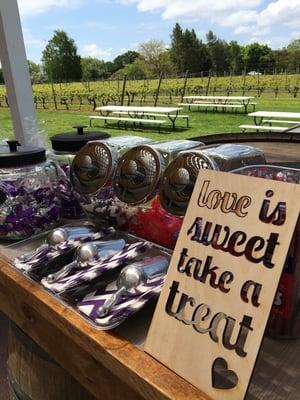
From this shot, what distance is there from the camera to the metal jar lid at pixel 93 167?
71 cm

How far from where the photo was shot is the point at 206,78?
9.00m

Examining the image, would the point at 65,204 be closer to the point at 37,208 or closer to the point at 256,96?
the point at 37,208

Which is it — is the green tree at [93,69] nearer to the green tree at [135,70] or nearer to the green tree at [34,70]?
the green tree at [135,70]

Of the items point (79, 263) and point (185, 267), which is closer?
point (185, 267)

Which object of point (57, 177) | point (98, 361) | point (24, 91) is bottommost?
point (98, 361)

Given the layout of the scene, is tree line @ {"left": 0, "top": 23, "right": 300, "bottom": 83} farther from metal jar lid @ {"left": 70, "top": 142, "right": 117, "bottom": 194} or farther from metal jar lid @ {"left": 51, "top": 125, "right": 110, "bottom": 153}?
metal jar lid @ {"left": 70, "top": 142, "right": 117, "bottom": 194}

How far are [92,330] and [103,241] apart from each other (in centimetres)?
19

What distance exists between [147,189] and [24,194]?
1.01 feet

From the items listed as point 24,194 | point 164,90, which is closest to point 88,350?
point 24,194

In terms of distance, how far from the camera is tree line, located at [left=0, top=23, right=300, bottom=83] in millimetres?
5633

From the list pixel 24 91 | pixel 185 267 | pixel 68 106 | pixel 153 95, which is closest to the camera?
pixel 185 267

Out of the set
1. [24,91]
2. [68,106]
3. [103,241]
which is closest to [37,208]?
[103,241]

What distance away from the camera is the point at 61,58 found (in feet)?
18.3

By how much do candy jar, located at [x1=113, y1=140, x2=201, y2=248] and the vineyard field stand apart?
685cm
